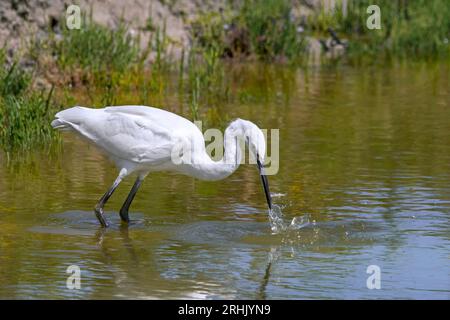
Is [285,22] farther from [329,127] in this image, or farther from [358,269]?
[358,269]

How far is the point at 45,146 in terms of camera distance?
11828mm

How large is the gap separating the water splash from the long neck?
44cm

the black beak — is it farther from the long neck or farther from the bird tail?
the bird tail

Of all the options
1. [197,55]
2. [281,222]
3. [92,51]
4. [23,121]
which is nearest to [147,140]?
[281,222]

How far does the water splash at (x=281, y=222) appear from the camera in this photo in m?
Result: 9.03

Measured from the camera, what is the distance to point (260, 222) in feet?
30.5

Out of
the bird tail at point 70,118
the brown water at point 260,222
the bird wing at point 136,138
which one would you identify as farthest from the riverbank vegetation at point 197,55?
the bird wing at point 136,138

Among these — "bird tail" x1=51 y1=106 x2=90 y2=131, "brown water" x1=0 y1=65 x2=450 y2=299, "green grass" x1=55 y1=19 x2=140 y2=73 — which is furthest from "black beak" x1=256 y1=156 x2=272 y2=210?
"green grass" x1=55 y1=19 x2=140 y2=73

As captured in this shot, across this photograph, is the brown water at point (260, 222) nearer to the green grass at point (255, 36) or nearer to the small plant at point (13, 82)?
the small plant at point (13, 82)

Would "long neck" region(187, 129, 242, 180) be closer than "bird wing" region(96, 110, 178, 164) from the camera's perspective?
Yes

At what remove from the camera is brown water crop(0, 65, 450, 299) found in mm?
7539
